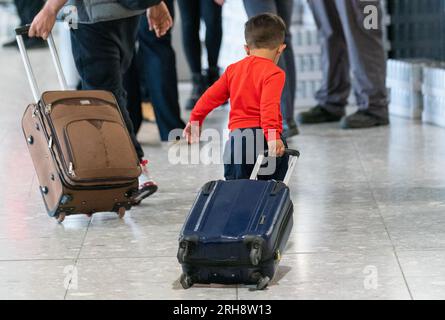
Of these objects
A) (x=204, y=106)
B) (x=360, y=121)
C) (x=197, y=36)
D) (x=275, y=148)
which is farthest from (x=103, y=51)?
(x=197, y=36)

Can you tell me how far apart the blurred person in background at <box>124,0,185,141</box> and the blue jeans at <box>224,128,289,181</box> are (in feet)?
5.97

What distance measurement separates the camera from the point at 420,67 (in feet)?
20.6

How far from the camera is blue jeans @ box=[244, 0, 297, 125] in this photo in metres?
5.50

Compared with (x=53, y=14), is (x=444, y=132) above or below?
below

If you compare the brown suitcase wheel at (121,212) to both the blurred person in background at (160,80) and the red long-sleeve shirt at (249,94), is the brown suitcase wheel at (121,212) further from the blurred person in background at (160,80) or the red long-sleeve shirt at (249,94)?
the blurred person in background at (160,80)

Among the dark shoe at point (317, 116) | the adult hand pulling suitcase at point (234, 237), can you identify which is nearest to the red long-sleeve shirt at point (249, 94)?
the adult hand pulling suitcase at point (234, 237)

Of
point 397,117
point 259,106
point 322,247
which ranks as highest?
point 259,106

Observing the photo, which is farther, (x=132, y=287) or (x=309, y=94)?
(x=309, y=94)

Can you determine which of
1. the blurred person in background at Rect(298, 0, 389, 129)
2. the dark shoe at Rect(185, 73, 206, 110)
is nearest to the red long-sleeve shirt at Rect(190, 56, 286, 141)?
the blurred person in background at Rect(298, 0, 389, 129)

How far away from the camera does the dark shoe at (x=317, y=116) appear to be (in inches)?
249
